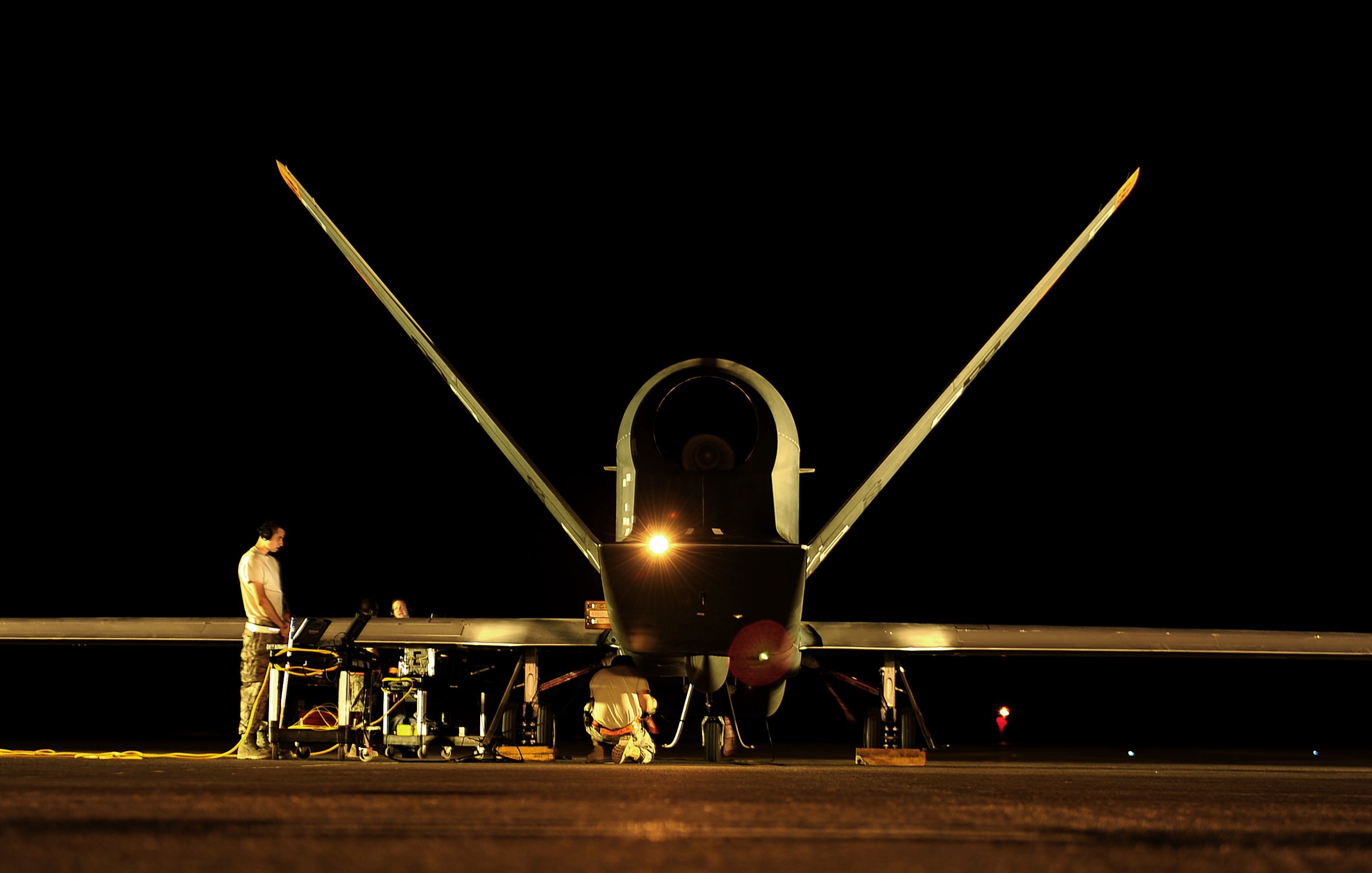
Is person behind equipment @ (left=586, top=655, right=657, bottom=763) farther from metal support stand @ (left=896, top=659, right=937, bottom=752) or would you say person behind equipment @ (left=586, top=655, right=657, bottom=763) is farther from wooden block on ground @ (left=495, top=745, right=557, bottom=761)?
metal support stand @ (left=896, top=659, right=937, bottom=752)

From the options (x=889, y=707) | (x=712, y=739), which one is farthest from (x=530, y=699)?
(x=889, y=707)

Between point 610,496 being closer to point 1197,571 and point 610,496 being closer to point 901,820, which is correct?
point 1197,571

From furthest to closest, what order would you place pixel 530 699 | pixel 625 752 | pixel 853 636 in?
pixel 853 636
pixel 530 699
pixel 625 752

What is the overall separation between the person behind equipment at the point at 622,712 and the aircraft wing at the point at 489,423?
2.92 feet

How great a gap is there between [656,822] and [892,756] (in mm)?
8026

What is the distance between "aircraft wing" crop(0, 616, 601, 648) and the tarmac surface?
6182 millimetres

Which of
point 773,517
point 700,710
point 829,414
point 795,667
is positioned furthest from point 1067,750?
point 829,414

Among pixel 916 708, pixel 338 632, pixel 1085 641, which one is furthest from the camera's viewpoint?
pixel 338 632

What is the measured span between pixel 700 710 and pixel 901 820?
46.4 ft

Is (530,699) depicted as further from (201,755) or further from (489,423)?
(201,755)

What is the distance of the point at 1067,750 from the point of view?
651 inches

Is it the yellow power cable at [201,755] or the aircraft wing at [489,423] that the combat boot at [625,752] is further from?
the yellow power cable at [201,755]

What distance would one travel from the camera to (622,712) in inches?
441

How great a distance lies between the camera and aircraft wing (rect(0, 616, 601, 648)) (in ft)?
44.4
